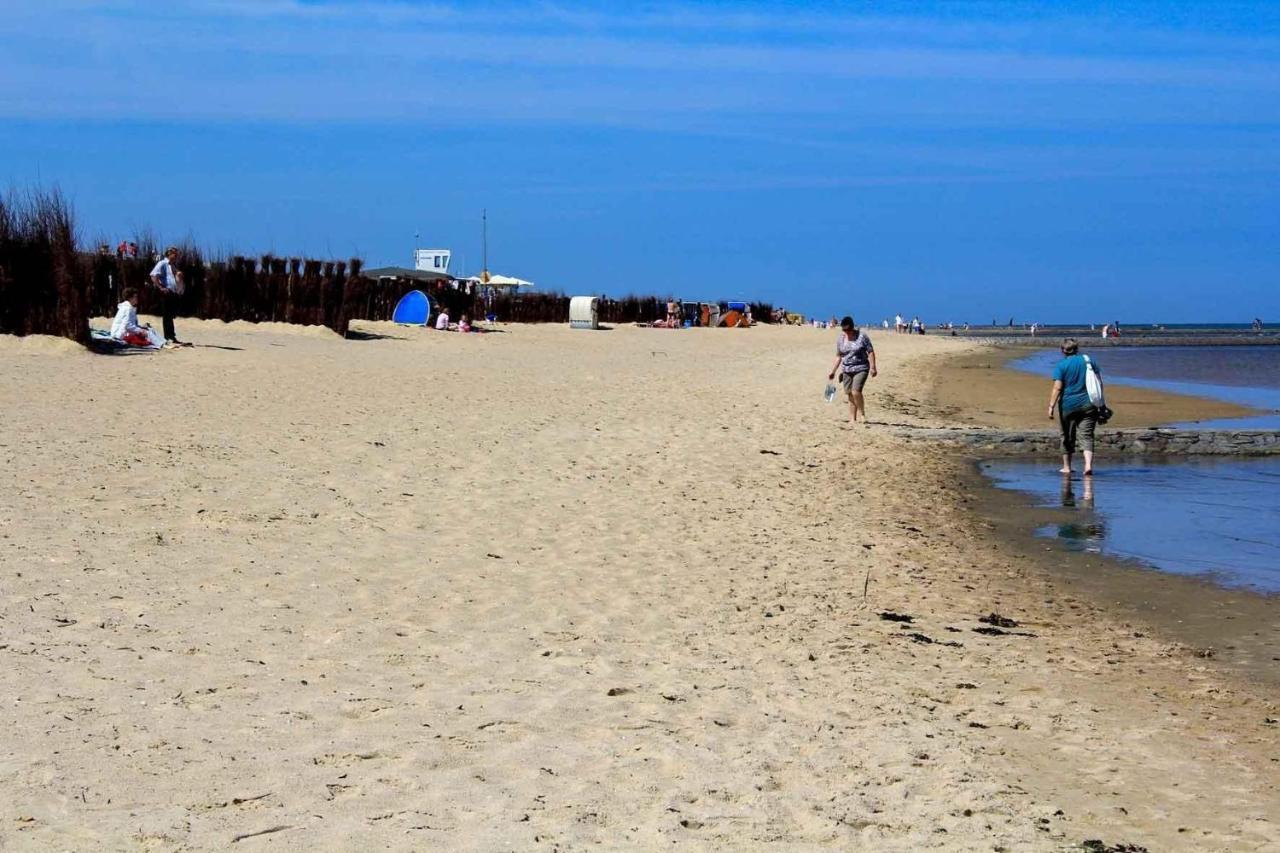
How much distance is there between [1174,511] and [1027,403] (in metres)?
13.2

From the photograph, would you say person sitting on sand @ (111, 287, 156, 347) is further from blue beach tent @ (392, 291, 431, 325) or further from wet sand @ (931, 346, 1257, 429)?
blue beach tent @ (392, 291, 431, 325)

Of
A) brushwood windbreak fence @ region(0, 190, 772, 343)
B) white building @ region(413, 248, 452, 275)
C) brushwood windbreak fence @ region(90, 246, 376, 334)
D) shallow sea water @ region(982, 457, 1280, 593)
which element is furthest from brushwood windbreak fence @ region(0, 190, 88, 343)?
white building @ region(413, 248, 452, 275)

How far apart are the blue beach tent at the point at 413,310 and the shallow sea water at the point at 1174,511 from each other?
904 inches

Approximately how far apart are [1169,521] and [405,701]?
7.99 meters

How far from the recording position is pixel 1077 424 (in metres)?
13.3

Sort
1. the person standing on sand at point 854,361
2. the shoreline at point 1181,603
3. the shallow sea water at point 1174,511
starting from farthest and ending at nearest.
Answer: the person standing on sand at point 854,361, the shallow sea water at point 1174,511, the shoreline at point 1181,603

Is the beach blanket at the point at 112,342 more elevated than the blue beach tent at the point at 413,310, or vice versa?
the blue beach tent at the point at 413,310

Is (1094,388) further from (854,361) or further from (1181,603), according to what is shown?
(1181,603)

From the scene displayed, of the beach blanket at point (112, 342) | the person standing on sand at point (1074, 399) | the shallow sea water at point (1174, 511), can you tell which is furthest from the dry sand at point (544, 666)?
the beach blanket at point (112, 342)

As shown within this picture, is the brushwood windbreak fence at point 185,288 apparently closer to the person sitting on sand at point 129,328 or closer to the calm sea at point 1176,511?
the person sitting on sand at point 129,328

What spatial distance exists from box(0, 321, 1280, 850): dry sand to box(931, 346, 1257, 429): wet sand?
371 inches

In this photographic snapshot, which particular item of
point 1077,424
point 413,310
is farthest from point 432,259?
point 1077,424

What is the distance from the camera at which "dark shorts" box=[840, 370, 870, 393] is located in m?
16.6

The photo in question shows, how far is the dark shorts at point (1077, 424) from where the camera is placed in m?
13.0
